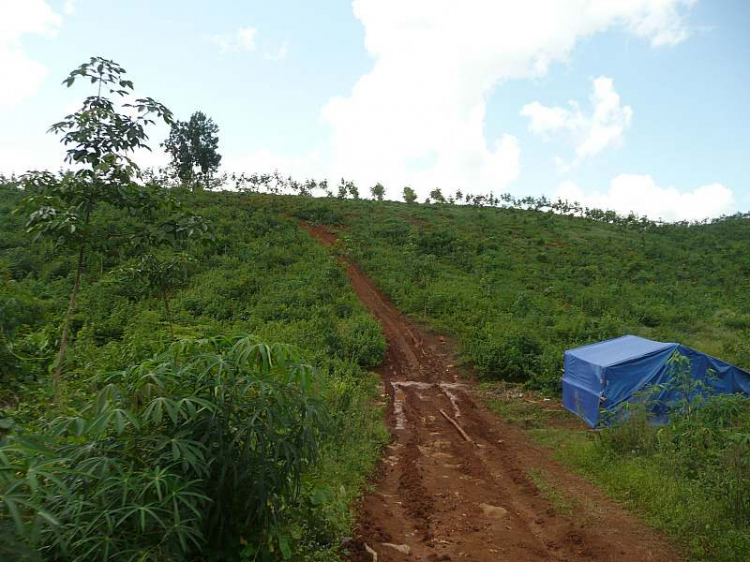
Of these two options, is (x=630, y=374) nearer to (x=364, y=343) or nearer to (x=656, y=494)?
(x=656, y=494)

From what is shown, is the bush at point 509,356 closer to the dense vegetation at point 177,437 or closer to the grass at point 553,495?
the dense vegetation at point 177,437

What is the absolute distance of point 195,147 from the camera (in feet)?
113

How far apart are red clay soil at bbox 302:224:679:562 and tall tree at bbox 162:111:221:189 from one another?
29.4m

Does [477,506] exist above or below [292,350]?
below

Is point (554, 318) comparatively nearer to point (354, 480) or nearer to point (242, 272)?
point (242, 272)

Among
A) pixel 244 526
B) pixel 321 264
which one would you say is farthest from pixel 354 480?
pixel 321 264

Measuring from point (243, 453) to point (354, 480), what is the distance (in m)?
3.70

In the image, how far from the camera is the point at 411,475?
21.9ft

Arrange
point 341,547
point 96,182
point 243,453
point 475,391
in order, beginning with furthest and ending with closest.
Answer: point 475,391, point 341,547, point 96,182, point 243,453

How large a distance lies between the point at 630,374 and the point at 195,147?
32873 millimetres

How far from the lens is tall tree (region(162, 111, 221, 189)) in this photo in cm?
3397

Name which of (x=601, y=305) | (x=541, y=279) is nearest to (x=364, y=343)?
(x=601, y=305)

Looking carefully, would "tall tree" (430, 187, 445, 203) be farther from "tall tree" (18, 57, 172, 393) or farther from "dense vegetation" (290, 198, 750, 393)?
"tall tree" (18, 57, 172, 393)

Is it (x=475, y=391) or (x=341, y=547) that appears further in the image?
(x=475, y=391)
